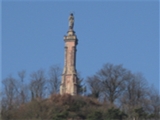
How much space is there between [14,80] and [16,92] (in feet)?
5.46

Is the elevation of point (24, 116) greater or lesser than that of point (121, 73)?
lesser

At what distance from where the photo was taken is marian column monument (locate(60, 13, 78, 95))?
201ft

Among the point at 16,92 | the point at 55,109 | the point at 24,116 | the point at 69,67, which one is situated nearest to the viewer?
the point at 24,116

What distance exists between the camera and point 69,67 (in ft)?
203

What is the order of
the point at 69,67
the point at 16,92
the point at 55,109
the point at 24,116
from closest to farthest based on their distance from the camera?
the point at 24,116 < the point at 55,109 < the point at 16,92 < the point at 69,67

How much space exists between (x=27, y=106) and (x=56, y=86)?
2033cm

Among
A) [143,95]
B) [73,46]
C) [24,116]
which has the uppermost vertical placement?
[73,46]

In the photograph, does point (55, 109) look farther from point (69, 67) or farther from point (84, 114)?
point (69, 67)

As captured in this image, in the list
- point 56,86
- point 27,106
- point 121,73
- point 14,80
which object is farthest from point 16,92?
point 27,106

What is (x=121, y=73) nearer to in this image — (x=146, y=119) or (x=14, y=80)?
(x=14, y=80)

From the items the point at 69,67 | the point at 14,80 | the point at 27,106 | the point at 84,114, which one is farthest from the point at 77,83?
the point at 27,106

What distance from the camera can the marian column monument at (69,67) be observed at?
61.3 metres

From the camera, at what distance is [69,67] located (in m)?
61.9

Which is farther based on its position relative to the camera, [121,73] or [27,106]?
[121,73]
